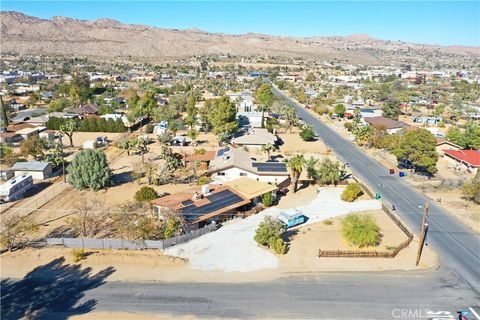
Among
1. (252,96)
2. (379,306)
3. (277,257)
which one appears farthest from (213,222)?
(252,96)

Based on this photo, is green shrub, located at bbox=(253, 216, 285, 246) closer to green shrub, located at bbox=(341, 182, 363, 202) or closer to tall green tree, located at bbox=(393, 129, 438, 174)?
green shrub, located at bbox=(341, 182, 363, 202)

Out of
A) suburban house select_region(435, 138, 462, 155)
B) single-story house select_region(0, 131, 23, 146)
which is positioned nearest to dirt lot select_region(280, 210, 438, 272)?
suburban house select_region(435, 138, 462, 155)

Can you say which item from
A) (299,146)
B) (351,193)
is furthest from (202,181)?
(299,146)

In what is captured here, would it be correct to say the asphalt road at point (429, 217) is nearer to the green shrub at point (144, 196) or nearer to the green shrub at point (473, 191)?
the green shrub at point (473, 191)

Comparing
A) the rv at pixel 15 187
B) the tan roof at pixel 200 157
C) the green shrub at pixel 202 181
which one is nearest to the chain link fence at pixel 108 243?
the rv at pixel 15 187

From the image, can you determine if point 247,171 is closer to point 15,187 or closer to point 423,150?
point 423,150
